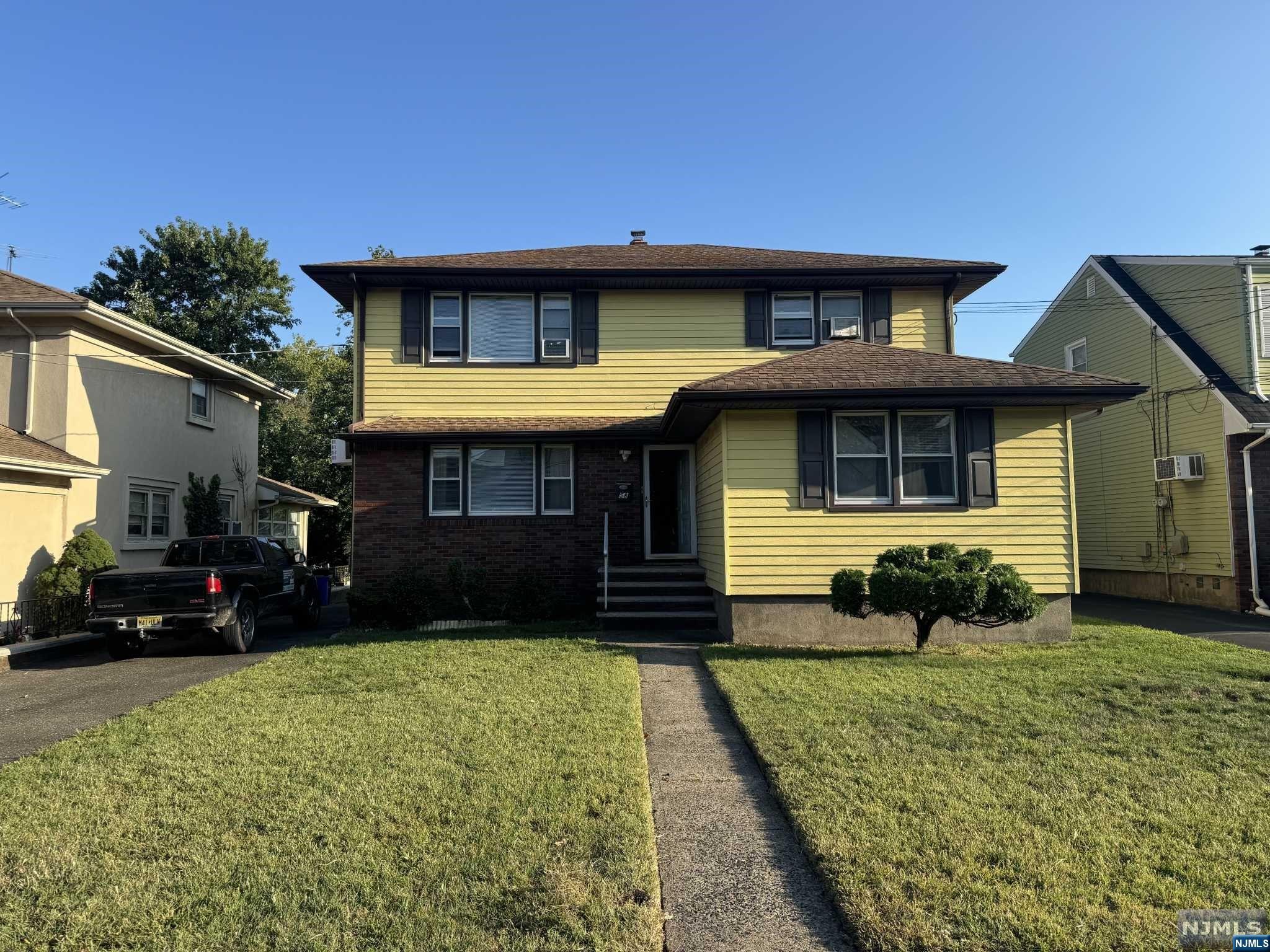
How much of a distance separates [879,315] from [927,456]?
4.38 metres

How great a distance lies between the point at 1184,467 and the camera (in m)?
15.5

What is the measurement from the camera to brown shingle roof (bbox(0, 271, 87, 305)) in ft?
44.0

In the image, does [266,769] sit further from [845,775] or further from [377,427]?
[377,427]

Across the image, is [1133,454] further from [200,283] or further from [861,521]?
[200,283]

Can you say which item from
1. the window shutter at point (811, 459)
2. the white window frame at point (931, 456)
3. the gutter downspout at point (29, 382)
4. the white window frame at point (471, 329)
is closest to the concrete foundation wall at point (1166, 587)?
the white window frame at point (931, 456)

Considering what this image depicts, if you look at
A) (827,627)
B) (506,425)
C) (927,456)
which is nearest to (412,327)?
(506,425)

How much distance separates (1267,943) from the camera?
3.11 meters

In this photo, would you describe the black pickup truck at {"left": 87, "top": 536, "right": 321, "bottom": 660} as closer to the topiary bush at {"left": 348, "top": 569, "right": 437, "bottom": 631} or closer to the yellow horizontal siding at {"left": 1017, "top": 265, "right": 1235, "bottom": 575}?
the topiary bush at {"left": 348, "top": 569, "right": 437, "bottom": 631}

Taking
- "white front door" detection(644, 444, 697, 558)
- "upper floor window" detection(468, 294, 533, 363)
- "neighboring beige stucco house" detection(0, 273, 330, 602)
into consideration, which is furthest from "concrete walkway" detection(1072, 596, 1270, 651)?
"neighboring beige stucco house" detection(0, 273, 330, 602)

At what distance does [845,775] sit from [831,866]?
1.27m

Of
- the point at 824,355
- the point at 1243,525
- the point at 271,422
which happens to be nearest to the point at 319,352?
the point at 271,422

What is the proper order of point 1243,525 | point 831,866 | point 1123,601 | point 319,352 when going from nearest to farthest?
1. point 831,866
2. point 1243,525
3. point 1123,601
4. point 319,352

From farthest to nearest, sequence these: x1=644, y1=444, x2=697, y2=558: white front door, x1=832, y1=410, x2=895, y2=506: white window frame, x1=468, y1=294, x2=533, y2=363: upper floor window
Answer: x1=468, y1=294, x2=533, y2=363: upper floor window
x1=644, y1=444, x2=697, y2=558: white front door
x1=832, y1=410, x2=895, y2=506: white window frame

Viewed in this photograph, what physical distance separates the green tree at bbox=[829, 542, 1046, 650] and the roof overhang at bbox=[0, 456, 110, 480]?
11729 millimetres
